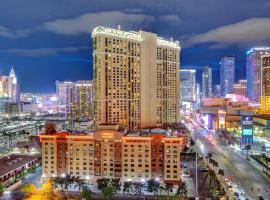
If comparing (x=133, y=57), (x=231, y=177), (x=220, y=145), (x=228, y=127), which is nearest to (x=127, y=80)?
(x=133, y=57)

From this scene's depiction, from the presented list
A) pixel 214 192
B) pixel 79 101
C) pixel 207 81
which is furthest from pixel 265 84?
pixel 207 81

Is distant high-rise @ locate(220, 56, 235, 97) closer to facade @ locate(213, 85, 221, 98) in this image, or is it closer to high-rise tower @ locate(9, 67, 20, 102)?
facade @ locate(213, 85, 221, 98)

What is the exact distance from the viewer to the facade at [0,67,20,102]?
140500 millimetres

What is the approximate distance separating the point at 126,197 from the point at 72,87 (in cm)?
6631

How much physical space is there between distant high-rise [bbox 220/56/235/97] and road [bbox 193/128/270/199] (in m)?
111

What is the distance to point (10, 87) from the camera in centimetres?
14600

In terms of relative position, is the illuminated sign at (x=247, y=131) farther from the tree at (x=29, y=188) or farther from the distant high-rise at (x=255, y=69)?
the distant high-rise at (x=255, y=69)

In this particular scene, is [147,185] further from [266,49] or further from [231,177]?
[266,49]

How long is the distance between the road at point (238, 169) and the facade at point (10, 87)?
10083 cm

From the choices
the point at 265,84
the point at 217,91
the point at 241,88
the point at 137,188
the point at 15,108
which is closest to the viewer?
the point at 137,188

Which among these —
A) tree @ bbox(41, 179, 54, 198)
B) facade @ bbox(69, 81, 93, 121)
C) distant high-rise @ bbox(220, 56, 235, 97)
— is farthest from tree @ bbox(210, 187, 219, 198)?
distant high-rise @ bbox(220, 56, 235, 97)

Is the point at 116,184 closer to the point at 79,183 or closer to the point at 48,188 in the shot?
the point at 79,183

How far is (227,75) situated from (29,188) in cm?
15013

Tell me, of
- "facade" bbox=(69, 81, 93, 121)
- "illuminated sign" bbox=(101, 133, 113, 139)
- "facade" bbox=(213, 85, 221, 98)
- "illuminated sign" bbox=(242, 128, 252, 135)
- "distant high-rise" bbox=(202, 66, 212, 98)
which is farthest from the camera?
"facade" bbox=(213, 85, 221, 98)
